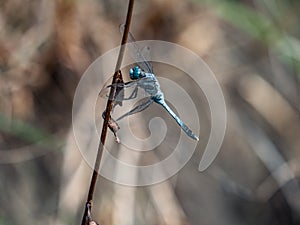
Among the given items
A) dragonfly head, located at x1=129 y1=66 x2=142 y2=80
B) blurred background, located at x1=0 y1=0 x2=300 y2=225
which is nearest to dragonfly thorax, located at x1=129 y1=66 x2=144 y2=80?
dragonfly head, located at x1=129 y1=66 x2=142 y2=80

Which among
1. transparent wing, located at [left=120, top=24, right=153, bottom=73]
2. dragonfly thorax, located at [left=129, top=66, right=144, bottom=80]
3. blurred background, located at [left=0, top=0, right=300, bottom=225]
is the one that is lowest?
dragonfly thorax, located at [left=129, top=66, right=144, bottom=80]

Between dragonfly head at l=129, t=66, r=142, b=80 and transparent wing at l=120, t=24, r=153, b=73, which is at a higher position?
transparent wing at l=120, t=24, r=153, b=73

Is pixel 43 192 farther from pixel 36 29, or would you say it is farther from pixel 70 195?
pixel 36 29

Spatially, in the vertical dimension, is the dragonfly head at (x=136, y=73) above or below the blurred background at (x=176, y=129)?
below

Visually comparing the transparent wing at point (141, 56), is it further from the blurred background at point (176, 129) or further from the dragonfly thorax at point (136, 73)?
the blurred background at point (176, 129)

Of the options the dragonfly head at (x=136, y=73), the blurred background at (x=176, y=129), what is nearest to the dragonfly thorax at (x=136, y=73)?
the dragonfly head at (x=136, y=73)

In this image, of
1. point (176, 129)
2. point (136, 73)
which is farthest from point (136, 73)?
point (176, 129)

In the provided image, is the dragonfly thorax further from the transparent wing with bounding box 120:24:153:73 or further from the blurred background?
the blurred background

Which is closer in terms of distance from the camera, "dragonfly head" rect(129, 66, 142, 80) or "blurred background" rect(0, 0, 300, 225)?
"dragonfly head" rect(129, 66, 142, 80)

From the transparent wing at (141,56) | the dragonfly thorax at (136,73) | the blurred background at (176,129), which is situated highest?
the blurred background at (176,129)
